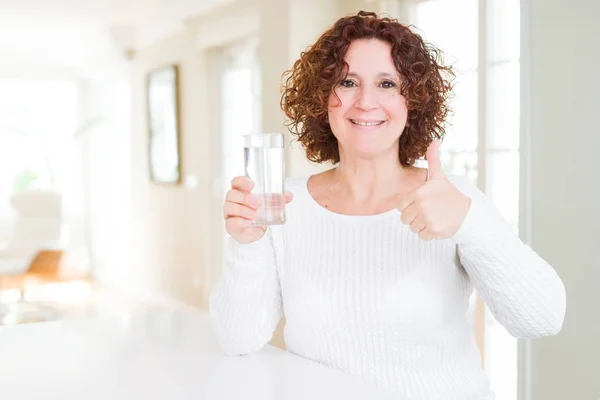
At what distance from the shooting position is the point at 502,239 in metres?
1.16

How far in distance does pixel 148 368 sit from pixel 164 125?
2814 mm

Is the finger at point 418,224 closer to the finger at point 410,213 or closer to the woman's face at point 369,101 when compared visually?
the finger at point 410,213

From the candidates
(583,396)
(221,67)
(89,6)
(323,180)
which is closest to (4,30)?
(89,6)

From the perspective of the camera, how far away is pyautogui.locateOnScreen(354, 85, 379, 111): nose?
1368mm

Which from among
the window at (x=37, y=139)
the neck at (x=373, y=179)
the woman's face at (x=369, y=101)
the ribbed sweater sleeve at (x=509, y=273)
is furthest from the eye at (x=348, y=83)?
the window at (x=37, y=139)

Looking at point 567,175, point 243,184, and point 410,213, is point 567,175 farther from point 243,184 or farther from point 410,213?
point 243,184

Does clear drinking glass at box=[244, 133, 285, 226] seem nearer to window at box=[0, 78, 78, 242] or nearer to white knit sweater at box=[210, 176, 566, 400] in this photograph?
white knit sweater at box=[210, 176, 566, 400]

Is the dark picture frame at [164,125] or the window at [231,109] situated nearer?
the dark picture frame at [164,125]

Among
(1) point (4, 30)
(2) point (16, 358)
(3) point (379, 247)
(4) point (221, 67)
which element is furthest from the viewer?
(4) point (221, 67)

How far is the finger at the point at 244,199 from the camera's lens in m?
1.13

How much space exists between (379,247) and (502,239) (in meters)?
0.30

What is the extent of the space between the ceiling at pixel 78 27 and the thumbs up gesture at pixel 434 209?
2.84 metres

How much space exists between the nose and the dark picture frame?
2.59 meters

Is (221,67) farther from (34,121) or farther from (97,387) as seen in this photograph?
(97,387)
